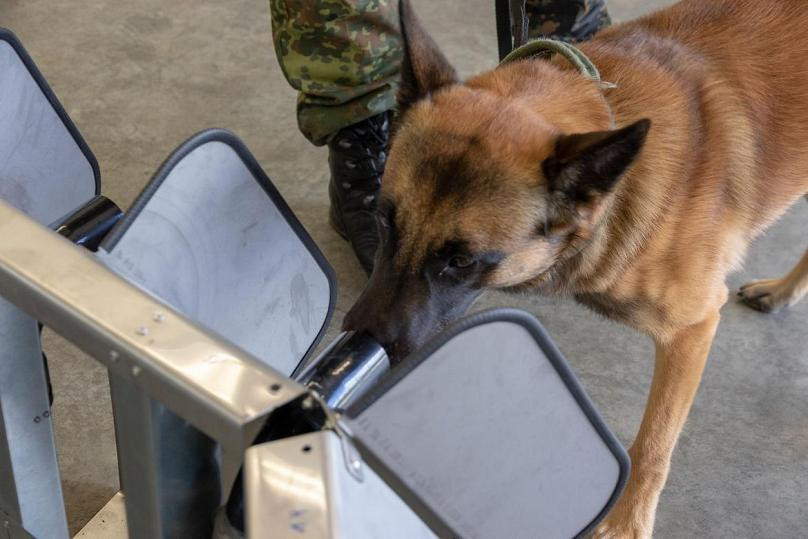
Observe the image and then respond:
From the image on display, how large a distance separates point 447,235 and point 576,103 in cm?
29

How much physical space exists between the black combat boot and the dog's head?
0.62 m

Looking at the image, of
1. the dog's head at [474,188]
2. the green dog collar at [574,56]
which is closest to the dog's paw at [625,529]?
the dog's head at [474,188]

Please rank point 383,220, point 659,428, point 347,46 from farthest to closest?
point 347,46 < point 659,428 < point 383,220

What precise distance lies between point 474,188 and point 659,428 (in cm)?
59

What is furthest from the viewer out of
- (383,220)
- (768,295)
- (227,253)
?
(768,295)

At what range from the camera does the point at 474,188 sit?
1153 mm

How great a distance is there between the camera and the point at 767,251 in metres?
2.06

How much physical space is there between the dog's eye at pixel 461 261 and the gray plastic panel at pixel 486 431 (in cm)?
38

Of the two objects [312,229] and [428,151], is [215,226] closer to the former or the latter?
[428,151]

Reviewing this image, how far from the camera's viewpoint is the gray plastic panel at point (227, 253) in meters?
0.87

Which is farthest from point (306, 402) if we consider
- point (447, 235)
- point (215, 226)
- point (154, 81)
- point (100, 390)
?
point (154, 81)

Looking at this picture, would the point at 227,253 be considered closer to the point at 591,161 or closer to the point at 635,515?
the point at 591,161

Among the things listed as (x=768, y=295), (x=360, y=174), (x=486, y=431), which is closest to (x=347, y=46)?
(x=360, y=174)

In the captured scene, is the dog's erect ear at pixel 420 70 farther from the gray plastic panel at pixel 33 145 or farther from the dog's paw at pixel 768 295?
the dog's paw at pixel 768 295
